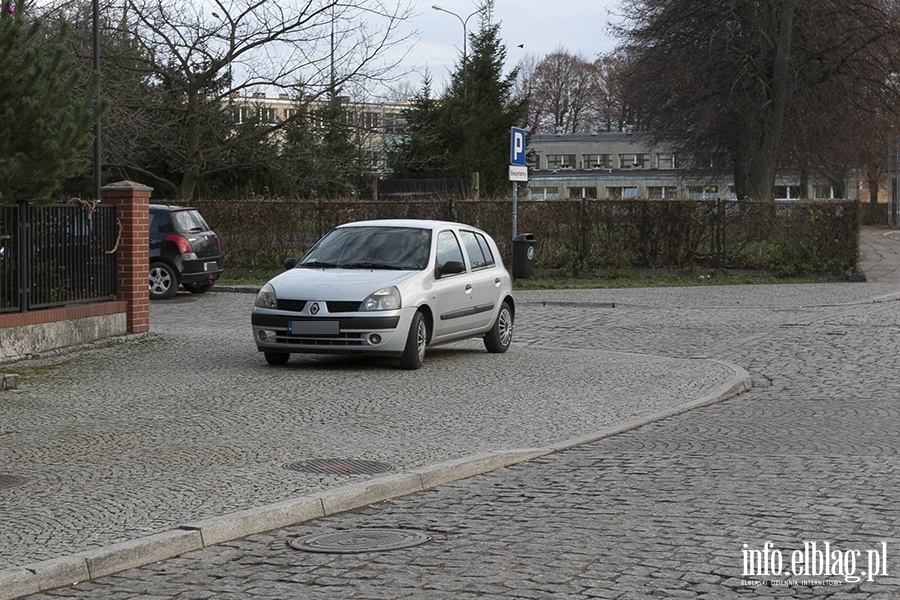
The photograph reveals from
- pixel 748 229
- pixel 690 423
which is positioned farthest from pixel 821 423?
pixel 748 229

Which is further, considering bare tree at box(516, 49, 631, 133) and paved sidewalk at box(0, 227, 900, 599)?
bare tree at box(516, 49, 631, 133)

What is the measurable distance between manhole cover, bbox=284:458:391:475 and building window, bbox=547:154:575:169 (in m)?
96.1

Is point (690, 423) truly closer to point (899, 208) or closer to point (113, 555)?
point (113, 555)

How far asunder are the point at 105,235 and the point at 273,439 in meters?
7.75

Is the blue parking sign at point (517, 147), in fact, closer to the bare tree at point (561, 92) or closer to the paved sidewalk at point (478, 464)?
the paved sidewalk at point (478, 464)

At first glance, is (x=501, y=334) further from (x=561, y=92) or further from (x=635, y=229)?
(x=561, y=92)

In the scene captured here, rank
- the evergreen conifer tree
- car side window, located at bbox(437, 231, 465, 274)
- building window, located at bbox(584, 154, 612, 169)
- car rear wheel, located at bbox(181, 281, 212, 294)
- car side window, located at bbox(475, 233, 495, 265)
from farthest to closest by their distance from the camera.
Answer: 1. building window, located at bbox(584, 154, 612, 169)
2. car rear wheel, located at bbox(181, 281, 212, 294)
3. car side window, located at bbox(475, 233, 495, 265)
4. car side window, located at bbox(437, 231, 465, 274)
5. the evergreen conifer tree

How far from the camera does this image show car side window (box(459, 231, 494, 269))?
15.7 metres

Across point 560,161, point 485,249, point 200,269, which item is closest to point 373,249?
point 485,249

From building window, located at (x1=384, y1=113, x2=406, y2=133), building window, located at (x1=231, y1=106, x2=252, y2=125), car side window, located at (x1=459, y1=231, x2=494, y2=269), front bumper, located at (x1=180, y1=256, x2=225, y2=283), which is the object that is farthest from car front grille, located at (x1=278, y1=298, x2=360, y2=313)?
building window, located at (x1=384, y1=113, x2=406, y2=133)

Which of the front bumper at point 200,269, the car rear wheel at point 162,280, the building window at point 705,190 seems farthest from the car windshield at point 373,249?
the building window at point 705,190

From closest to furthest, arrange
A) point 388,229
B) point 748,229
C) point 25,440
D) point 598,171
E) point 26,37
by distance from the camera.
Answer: point 25,440, point 26,37, point 388,229, point 748,229, point 598,171

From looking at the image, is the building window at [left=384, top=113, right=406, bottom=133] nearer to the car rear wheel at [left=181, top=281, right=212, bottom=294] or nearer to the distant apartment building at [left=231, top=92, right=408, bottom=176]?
the distant apartment building at [left=231, top=92, right=408, bottom=176]

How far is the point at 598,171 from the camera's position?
10394 centimetres
